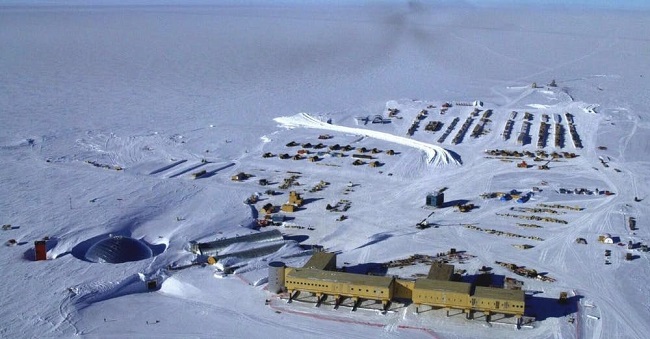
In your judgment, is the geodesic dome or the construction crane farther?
the construction crane

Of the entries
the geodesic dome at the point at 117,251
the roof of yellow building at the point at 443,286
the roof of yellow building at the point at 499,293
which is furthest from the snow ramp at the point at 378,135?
the geodesic dome at the point at 117,251

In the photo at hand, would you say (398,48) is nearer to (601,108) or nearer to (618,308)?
(601,108)

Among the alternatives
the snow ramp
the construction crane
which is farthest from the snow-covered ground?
the construction crane

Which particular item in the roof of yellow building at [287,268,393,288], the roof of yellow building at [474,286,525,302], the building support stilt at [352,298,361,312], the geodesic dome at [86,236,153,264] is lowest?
the building support stilt at [352,298,361,312]

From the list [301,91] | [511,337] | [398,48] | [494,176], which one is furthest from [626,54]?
[511,337]

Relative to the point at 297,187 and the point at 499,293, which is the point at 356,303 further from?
the point at 297,187

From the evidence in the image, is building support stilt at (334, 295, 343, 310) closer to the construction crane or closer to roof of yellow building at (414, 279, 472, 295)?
roof of yellow building at (414, 279, 472, 295)

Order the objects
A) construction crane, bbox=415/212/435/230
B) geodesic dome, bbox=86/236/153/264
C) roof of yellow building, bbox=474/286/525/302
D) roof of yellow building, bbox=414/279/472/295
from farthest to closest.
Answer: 1. construction crane, bbox=415/212/435/230
2. geodesic dome, bbox=86/236/153/264
3. roof of yellow building, bbox=414/279/472/295
4. roof of yellow building, bbox=474/286/525/302
